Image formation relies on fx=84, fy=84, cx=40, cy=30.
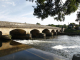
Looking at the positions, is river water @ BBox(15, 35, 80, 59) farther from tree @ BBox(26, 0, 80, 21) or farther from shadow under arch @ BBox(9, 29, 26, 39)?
shadow under arch @ BBox(9, 29, 26, 39)

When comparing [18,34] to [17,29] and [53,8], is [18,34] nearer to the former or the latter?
[17,29]

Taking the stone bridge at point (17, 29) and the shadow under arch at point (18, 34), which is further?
the shadow under arch at point (18, 34)

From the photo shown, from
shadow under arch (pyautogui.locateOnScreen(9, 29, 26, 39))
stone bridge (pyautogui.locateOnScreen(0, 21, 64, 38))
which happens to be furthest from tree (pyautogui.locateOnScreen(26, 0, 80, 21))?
shadow under arch (pyautogui.locateOnScreen(9, 29, 26, 39))

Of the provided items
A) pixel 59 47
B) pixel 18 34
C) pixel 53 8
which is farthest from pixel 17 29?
pixel 53 8

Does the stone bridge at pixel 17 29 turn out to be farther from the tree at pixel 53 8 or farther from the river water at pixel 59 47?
the tree at pixel 53 8

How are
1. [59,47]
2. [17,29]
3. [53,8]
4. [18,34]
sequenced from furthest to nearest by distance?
[18,34] → [17,29] → [59,47] → [53,8]

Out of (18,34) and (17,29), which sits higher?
(17,29)

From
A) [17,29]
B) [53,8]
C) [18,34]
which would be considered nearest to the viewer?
[53,8]

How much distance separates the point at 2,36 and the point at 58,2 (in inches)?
647

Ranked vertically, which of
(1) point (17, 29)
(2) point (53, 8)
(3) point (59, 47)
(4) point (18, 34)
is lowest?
(3) point (59, 47)

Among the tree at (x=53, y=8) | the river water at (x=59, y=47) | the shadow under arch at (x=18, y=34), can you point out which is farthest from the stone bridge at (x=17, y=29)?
the tree at (x=53, y=8)

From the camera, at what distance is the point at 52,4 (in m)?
8.90

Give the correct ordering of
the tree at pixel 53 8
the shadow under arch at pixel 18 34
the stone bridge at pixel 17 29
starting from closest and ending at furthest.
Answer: the tree at pixel 53 8 < the stone bridge at pixel 17 29 < the shadow under arch at pixel 18 34

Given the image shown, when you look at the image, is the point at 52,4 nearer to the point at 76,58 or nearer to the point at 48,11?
the point at 48,11
